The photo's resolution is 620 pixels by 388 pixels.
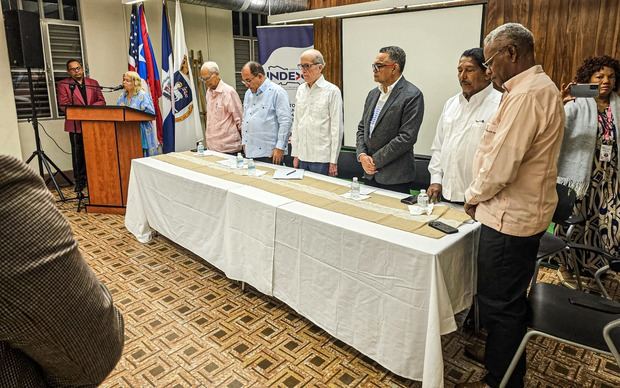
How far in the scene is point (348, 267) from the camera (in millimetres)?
1960

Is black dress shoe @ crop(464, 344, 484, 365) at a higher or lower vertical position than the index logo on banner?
lower

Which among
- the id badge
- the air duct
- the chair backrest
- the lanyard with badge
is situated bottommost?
the chair backrest

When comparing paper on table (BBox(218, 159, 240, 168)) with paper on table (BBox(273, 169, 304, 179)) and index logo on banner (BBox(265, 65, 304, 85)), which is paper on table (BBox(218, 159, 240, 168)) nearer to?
paper on table (BBox(273, 169, 304, 179))

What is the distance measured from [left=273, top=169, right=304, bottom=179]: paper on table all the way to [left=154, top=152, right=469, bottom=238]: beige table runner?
51 millimetres

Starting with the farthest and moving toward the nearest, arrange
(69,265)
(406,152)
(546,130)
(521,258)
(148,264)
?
(148,264), (406,152), (521,258), (546,130), (69,265)

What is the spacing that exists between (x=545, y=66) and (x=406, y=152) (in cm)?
201

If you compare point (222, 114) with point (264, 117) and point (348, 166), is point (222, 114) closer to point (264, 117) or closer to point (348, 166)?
point (264, 117)

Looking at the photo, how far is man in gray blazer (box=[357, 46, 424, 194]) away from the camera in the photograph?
2.53 m

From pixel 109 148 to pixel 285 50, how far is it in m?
2.47

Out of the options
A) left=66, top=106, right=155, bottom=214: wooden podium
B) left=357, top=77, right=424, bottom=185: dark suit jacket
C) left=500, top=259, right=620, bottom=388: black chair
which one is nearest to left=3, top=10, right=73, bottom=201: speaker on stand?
left=66, top=106, right=155, bottom=214: wooden podium

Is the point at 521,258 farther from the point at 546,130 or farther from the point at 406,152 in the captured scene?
the point at 406,152

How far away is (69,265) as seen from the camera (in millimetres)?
660

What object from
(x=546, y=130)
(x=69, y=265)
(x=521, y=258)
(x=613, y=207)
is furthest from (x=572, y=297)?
(x=69, y=265)

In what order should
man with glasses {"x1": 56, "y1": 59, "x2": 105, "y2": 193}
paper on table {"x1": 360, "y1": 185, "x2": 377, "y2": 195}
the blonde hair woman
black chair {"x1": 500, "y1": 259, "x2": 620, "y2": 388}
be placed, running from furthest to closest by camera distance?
man with glasses {"x1": 56, "y1": 59, "x2": 105, "y2": 193}
the blonde hair woman
paper on table {"x1": 360, "y1": 185, "x2": 377, "y2": 195}
black chair {"x1": 500, "y1": 259, "x2": 620, "y2": 388}
